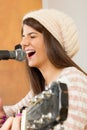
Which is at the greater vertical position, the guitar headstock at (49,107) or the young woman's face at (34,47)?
the young woman's face at (34,47)

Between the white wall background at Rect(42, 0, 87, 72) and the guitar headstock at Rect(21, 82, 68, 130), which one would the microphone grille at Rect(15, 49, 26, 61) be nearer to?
the guitar headstock at Rect(21, 82, 68, 130)

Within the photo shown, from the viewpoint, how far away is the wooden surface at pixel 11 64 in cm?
195

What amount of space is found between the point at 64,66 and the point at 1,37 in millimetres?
703

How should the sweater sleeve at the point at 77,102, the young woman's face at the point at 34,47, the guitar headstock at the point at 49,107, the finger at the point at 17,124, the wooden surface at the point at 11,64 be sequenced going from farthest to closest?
the wooden surface at the point at 11,64, the young woman's face at the point at 34,47, the sweater sleeve at the point at 77,102, the finger at the point at 17,124, the guitar headstock at the point at 49,107

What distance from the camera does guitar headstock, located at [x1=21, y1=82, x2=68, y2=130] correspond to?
0.62m

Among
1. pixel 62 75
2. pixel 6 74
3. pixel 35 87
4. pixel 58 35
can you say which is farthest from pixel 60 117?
pixel 6 74

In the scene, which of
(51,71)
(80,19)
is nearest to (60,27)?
(51,71)

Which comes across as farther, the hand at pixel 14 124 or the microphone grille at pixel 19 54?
the microphone grille at pixel 19 54

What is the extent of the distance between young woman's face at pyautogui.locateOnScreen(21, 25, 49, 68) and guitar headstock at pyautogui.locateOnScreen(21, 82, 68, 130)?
0.63 m

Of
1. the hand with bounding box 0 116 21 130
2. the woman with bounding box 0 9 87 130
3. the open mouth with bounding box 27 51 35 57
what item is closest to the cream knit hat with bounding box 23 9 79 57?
the woman with bounding box 0 9 87 130

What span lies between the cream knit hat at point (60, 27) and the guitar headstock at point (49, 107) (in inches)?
25.4

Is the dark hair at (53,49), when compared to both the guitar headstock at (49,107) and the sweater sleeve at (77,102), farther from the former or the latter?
the guitar headstock at (49,107)

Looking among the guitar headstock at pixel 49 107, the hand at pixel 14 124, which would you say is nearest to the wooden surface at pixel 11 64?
the hand at pixel 14 124

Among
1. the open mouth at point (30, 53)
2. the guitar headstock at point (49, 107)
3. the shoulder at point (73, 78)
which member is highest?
the open mouth at point (30, 53)
